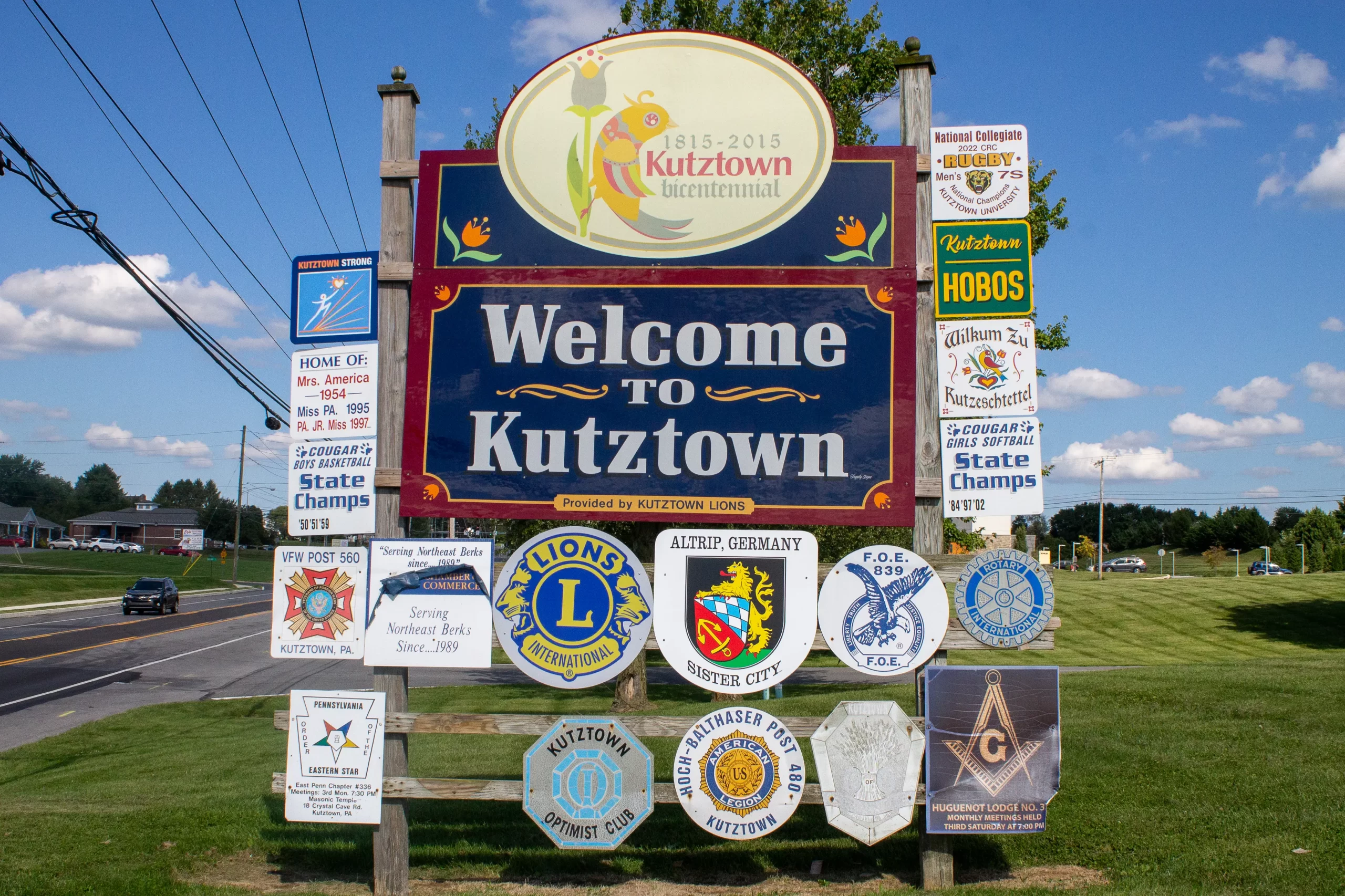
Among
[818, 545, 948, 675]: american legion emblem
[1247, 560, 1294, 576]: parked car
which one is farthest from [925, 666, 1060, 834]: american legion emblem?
[1247, 560, 1294, 576]: parked car

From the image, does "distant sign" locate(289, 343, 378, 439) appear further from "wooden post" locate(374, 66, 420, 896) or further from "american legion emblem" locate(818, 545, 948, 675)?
"american legion emblem" locate(818, 545, 948, 675)

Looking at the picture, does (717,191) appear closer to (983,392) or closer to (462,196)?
(462,196)

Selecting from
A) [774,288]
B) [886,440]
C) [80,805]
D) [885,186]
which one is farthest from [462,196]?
[80,805]

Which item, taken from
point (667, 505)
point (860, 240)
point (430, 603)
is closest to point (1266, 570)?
point (860, 240)

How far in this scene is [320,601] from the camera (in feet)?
20.4

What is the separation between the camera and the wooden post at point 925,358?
5.82 meters

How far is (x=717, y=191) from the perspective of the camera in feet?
20.2

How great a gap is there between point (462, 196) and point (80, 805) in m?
6.38

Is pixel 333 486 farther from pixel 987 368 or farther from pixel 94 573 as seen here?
pixel 94 573

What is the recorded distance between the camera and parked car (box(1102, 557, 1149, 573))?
316ft

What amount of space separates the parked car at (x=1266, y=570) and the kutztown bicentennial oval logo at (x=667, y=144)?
76.6 meters

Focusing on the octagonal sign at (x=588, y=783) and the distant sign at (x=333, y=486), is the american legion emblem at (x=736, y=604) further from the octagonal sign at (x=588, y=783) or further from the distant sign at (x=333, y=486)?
the distant sign at (x=333, y=486)

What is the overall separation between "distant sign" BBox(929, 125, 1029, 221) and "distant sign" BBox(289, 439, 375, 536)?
157 inches

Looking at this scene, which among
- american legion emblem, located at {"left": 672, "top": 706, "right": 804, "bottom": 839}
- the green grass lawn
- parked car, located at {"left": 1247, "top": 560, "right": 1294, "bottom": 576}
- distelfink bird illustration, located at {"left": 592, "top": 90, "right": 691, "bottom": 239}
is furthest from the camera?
parked car, located at {"left": 1247, "top": 560, "right": 1294, "bottom": 576}
